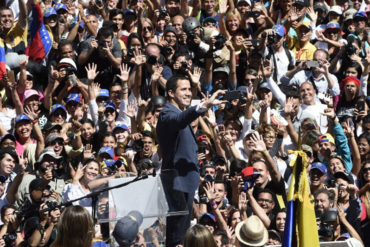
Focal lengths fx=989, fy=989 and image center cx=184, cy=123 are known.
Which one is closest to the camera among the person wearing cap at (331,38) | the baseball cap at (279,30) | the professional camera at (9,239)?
the professional camera at (9,239)

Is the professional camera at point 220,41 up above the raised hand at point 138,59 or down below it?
above

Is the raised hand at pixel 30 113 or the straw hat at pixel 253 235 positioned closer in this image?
the straw hat at pixel 253 235

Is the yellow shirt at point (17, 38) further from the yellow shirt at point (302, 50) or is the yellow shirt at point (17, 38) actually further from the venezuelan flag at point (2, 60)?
the yellow shirt at point (302, 50)

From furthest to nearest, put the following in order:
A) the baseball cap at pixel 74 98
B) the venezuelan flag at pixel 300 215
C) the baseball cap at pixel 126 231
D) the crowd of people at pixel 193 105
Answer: the baseball cap at pixel 74 98 < the crowd of people at pixel 193 105 < the venezuelan flag at pixel 300 215 < the baseball cap at pixel 126 231

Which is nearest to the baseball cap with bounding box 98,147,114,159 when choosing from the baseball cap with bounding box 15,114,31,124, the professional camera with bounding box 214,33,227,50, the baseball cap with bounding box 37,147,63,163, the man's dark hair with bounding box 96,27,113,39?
the baseball cap with bounding box 37,147,63,163

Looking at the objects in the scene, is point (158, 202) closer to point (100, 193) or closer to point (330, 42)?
point (100, 193)

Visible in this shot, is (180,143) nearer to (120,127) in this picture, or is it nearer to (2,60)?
(120,127)

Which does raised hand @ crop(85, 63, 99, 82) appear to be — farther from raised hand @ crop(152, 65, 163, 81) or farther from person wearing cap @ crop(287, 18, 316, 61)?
person wearing cap @ crop(287, 18, 316, 61)

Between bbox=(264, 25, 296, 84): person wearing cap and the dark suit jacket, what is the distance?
551cm

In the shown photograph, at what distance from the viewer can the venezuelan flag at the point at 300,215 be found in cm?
595

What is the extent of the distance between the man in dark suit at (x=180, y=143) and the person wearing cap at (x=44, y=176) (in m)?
2.68

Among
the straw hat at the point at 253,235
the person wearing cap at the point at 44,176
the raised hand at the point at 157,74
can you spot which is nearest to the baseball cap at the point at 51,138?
the person wearing cap at the point at 44,176

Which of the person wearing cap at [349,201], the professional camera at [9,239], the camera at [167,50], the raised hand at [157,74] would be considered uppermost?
the camera at [167,50]

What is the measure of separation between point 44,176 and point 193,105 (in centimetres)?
243
